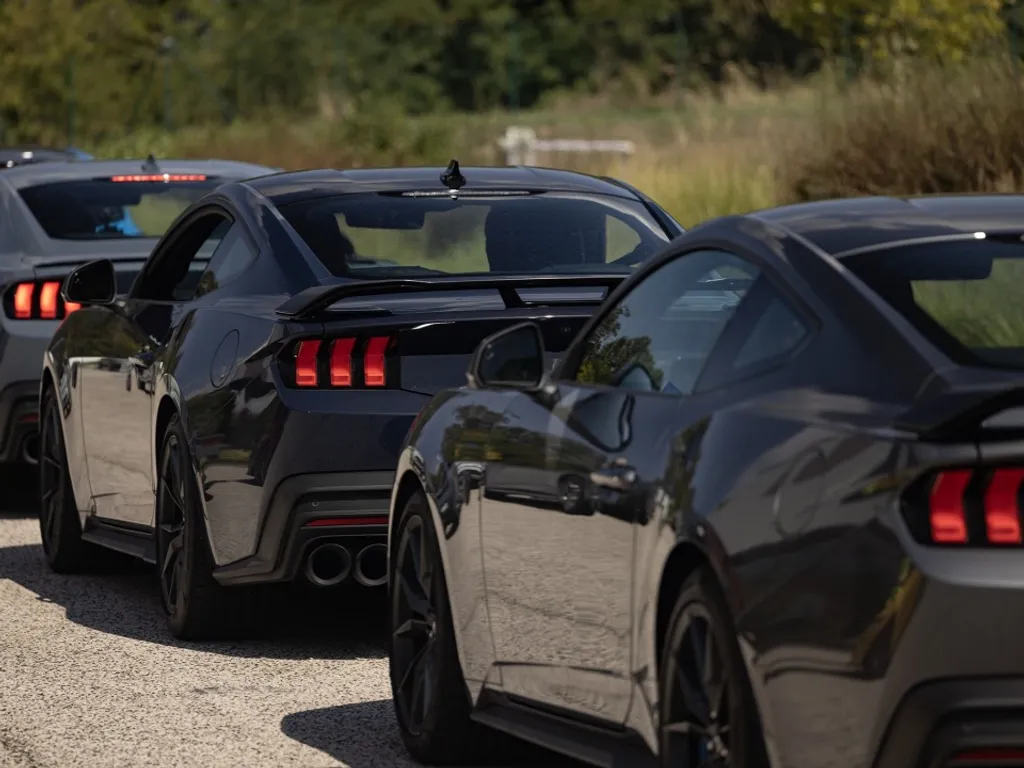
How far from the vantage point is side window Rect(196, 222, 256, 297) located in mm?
9125

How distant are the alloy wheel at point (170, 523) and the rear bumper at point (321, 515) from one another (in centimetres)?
79

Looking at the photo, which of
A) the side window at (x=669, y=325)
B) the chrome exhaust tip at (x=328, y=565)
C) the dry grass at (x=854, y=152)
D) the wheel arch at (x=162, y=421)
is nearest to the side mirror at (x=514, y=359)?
the side window at (x=669, y=325)

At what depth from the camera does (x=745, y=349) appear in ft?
17.1

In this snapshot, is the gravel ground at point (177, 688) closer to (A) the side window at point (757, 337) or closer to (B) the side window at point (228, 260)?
(B) the side window at point (228, 260)

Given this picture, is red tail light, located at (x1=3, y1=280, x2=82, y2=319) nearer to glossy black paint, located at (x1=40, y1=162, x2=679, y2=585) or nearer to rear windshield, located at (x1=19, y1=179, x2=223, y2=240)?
rear windshield, located at (x1=19, y1=179, x2=223, y2=240)

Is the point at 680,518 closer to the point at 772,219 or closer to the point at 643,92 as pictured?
the point at 772,219

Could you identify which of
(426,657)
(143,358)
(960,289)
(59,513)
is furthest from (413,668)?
(59,513)

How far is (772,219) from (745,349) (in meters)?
0.43

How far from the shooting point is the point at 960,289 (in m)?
5.10

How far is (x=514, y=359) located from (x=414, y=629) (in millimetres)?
1200

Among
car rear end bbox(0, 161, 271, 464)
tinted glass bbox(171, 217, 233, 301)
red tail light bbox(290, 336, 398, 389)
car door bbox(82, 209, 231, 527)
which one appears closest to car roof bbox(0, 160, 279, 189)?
car rear end bbox(0, 161, 271, 464)

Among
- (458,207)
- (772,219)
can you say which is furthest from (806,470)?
(458,207)

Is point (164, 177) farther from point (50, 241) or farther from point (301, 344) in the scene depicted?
point (301, 344)

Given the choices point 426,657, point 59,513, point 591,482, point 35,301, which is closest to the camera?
point 591,482
